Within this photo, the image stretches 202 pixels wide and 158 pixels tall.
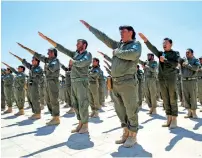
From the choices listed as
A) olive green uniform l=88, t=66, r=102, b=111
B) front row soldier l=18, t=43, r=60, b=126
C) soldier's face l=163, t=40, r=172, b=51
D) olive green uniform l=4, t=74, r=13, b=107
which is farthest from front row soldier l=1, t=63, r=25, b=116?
soldier's face l=163, t=40, r=172, b=51

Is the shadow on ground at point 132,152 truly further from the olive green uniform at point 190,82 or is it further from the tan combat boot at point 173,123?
the olive green uniform at point 190,82

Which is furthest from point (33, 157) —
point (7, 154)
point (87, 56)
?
point (87, 56)

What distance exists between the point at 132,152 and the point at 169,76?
293 cm

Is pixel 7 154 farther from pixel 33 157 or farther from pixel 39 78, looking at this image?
pixel 39 78

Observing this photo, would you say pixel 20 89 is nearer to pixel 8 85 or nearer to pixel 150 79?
pixel 8 85

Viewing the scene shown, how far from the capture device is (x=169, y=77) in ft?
21.8

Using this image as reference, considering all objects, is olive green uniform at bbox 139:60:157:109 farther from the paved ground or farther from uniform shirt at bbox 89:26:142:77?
uniform shirt at bbox 89:26:142:77

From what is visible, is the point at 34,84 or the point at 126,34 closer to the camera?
the point at 126,34

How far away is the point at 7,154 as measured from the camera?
15.8 feet

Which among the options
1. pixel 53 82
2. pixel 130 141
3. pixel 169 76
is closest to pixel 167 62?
pixel 169 76

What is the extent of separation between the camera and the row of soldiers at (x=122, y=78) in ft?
15.8

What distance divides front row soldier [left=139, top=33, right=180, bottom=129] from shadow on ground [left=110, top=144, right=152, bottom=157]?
7.39ft

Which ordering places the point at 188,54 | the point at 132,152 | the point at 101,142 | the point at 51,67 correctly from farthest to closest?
the point at 188,54
the point at 51,67
the point at 101,142
the point at 132,152

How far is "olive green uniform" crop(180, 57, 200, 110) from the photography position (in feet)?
26.1
